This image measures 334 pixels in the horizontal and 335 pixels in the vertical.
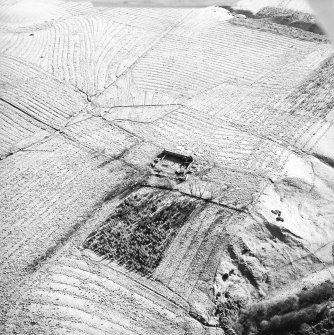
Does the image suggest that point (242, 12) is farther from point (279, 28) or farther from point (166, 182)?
point (166, 182)

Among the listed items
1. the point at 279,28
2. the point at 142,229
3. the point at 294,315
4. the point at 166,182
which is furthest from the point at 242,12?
the point at 294,315

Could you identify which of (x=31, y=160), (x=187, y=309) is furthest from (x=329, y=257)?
(x=31, y=160)

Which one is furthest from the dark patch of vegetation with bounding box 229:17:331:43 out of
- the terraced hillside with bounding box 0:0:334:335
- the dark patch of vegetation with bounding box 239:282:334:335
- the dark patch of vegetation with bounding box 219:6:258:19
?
the dark patch of vegetation with bounding box 239:282:334:335

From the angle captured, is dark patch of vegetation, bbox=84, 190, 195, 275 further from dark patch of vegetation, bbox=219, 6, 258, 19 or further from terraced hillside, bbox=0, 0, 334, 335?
dark patch of vegetation, bbox=219, 6, 258, 19

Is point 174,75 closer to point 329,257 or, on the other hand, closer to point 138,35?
point 138,35

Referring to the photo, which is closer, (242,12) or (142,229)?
(142,229)

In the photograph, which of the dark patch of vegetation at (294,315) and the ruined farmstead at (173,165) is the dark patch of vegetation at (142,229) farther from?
the dark patch of vegetation at (294,315)
